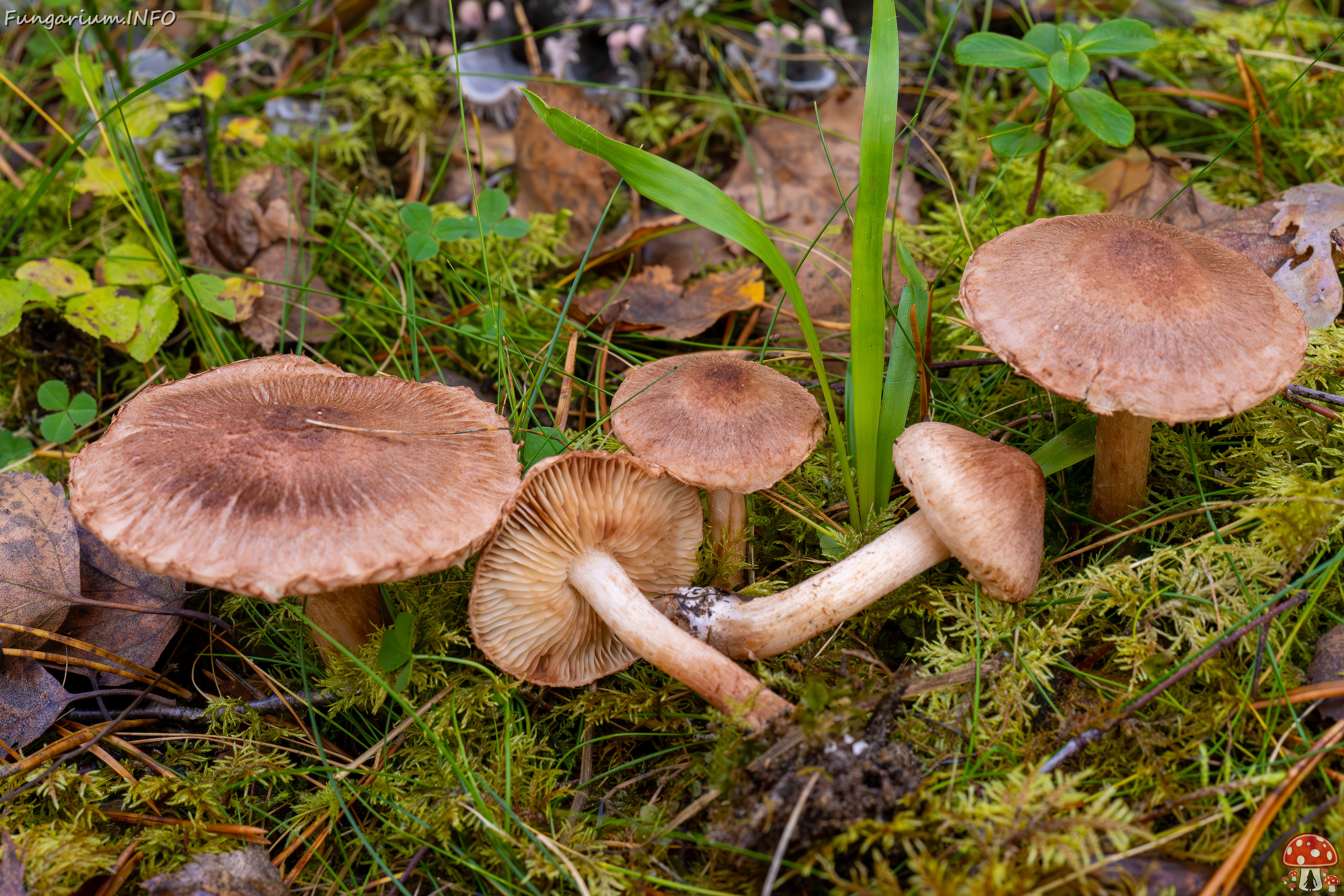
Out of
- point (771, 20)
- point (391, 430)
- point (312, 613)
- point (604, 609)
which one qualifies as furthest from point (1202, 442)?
point (771, 20)

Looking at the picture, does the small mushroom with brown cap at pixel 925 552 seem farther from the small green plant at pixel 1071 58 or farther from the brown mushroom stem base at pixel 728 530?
the small green plant at pixel 1071 58

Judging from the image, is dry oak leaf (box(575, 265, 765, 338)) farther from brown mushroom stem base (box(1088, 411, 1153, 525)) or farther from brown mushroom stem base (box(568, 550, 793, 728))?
brown mushroom stem base (box(1088, 411, 1153, 525))

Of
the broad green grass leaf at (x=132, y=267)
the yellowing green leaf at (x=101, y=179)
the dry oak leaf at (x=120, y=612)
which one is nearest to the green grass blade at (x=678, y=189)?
the dry oak leaf at (x=120, y=612)

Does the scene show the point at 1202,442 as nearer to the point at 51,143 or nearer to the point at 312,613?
the point at 312,613

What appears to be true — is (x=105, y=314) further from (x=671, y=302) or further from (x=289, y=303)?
(x=671, y=302)

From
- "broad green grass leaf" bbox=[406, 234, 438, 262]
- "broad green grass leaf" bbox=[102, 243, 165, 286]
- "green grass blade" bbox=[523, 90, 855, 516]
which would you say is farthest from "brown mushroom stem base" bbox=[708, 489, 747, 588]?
"broad green grass leaf" bbox=[102, 243, 165, 286]

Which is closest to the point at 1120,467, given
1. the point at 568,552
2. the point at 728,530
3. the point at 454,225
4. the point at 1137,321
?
the point at 1137,321
